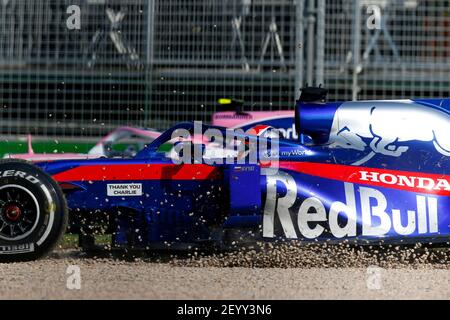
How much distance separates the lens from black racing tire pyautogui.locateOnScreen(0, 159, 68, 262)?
4.79m

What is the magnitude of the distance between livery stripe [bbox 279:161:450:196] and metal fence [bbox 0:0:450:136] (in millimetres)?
4809

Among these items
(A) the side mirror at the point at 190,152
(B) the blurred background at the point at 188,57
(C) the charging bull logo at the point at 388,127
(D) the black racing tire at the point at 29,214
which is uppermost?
(B) the blurred background at the point at 188,57

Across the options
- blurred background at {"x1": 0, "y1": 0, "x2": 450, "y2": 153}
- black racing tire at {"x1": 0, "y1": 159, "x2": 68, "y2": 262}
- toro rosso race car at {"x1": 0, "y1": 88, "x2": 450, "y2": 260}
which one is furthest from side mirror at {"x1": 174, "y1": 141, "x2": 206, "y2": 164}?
blurred background at {"x1": 0, "y1": 0, "x2": 450, "y2": 153}

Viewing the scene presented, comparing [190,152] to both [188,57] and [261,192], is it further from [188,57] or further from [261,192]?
[188,57]

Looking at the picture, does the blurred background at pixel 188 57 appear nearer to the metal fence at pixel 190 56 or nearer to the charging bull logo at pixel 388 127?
the metal fence at pixel 190 56

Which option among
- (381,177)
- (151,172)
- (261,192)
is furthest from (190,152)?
(381,177)

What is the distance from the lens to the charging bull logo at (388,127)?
201 inches

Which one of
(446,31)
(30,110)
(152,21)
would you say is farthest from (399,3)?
(30,110)

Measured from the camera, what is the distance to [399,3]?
33.2 ft

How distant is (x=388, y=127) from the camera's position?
5199 millimetres

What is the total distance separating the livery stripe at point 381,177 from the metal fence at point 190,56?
4.81 m

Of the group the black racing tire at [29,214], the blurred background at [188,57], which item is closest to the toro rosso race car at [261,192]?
the black racing tire at [29,214]

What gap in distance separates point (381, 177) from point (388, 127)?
1.20 feet
